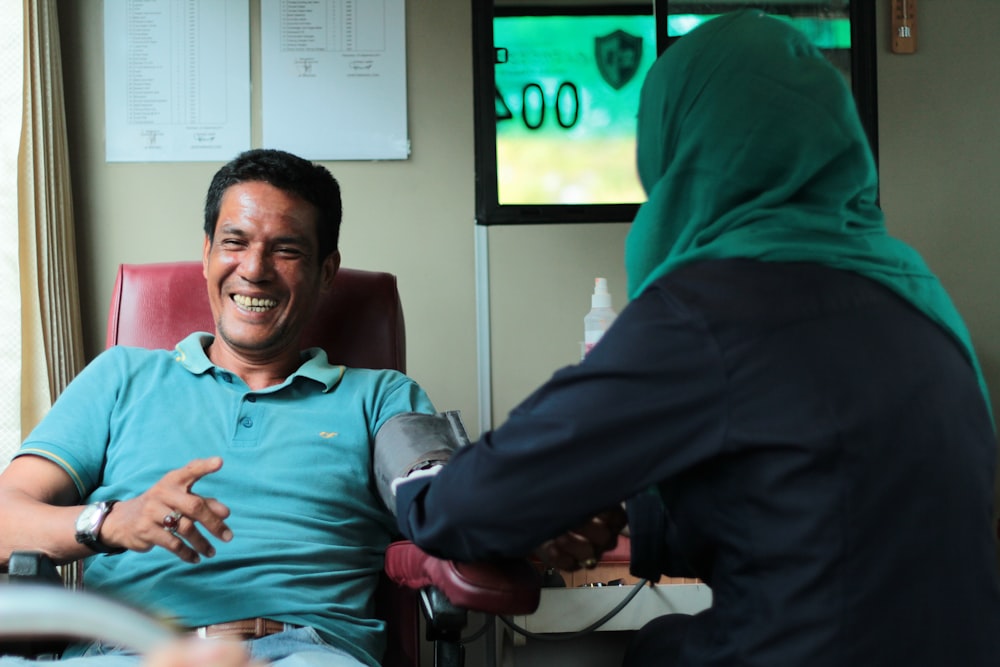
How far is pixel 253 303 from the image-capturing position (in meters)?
1.61

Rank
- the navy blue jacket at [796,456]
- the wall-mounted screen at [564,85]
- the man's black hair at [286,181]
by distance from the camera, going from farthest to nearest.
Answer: the wall-mounted screen at [564,85], the man's black hair at [286,181], the navy blue jacket at [796,456]

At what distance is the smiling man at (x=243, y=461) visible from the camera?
4.35ft

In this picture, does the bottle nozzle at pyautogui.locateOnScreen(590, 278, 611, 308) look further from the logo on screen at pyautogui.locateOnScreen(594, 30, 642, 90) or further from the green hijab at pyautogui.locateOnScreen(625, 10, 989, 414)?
the green hijab at pyautogui.locateOnScreen(625, 10, 989, 414)

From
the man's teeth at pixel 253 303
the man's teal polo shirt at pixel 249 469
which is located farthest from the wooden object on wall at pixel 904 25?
the man's teeth at pixel 253 303

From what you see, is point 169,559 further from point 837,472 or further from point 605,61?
point 605,61

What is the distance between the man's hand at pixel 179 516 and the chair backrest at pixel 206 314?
572mm

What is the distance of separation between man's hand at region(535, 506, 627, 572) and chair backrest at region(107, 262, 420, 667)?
701 mm

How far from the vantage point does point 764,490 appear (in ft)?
2.99

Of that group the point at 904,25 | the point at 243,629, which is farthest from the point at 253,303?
the point at 904,25

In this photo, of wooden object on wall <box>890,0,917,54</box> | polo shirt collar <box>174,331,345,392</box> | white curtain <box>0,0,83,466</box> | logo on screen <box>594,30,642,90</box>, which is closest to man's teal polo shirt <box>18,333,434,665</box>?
polo shirt collar <box>174,331,345,392</box>

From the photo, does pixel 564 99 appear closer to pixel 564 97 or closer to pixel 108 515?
pixel 564 97

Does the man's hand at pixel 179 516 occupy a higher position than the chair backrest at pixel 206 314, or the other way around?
the chair backrest at pixel 206 314

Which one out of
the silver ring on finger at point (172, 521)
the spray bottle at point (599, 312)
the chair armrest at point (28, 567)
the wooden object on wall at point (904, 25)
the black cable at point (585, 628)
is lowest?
the black cable at point (585, 628)

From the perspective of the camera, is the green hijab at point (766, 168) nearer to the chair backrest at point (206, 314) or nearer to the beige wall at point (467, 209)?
the chair backrest at point (206, 314)
